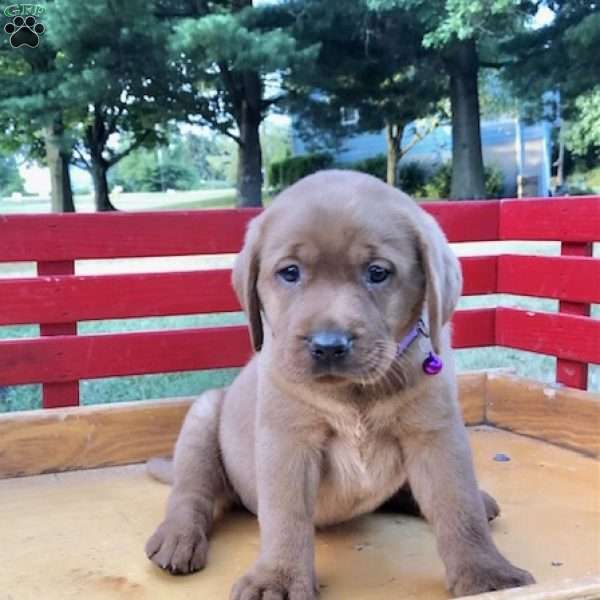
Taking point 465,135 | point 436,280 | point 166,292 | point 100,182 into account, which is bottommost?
point 166,292

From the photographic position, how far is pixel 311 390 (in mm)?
2061

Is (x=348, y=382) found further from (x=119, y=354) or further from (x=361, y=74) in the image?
(x=361, y=74)

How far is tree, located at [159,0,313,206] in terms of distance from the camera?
12.0 m

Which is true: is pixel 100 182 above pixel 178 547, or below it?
above

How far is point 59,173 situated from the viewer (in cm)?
1486

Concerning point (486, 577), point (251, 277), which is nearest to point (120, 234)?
point (251, 277)

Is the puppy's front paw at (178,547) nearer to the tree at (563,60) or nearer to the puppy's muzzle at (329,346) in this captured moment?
the puppy's muzzle at (329,346)

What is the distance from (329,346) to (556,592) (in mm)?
651

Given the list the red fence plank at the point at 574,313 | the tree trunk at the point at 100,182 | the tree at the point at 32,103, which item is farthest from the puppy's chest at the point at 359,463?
the tree trunk at the point at 100,182

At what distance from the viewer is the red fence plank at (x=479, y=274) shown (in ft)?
12.5

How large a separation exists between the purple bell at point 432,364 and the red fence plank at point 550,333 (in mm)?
1549

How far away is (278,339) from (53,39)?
11.0 meters

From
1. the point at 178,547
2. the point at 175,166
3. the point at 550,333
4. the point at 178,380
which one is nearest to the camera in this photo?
the point at 178,547

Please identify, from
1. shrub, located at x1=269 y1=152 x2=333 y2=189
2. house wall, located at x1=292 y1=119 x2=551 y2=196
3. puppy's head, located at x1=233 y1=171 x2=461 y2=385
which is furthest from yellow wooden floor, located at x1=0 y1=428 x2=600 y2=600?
house wall, located at x1=292 y1=119 x2=551 y2=196
